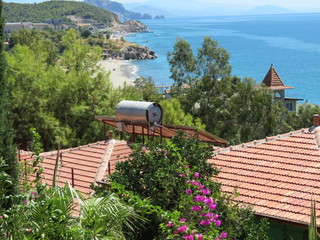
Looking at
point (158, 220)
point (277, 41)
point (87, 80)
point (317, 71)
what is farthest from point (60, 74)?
point (277, 41)

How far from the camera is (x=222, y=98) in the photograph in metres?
34.3

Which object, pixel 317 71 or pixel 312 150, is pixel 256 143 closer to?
pixel 312 150

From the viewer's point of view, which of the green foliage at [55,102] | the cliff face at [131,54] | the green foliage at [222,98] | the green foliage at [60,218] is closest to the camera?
the green foliage at [60,218]

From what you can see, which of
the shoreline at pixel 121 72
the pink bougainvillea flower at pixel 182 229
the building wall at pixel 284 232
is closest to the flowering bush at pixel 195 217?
the pink bougainvillea flower at pixel 182 229

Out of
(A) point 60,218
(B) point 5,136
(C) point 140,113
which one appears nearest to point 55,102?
(C) point 140,113

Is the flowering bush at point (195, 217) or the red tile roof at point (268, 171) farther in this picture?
the red tile roof at point (268, 171)

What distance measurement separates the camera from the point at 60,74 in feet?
83.1

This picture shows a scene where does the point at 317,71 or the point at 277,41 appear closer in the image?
the point at 317,71

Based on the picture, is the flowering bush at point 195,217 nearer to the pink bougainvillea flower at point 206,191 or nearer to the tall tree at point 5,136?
the pink bougainvillea flower at point 206,191

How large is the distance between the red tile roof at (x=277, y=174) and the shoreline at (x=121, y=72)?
2359 inches

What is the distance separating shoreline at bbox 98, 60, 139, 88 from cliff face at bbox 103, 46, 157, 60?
4.60 meters

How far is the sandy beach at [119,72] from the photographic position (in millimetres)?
79062

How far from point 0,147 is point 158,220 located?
418 cm

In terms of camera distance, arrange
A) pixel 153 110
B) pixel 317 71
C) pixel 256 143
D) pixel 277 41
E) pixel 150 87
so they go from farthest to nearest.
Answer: pixel 277 41
pixel 317 71
pixel 150 87
pixel 153 110
pixel 256 143
